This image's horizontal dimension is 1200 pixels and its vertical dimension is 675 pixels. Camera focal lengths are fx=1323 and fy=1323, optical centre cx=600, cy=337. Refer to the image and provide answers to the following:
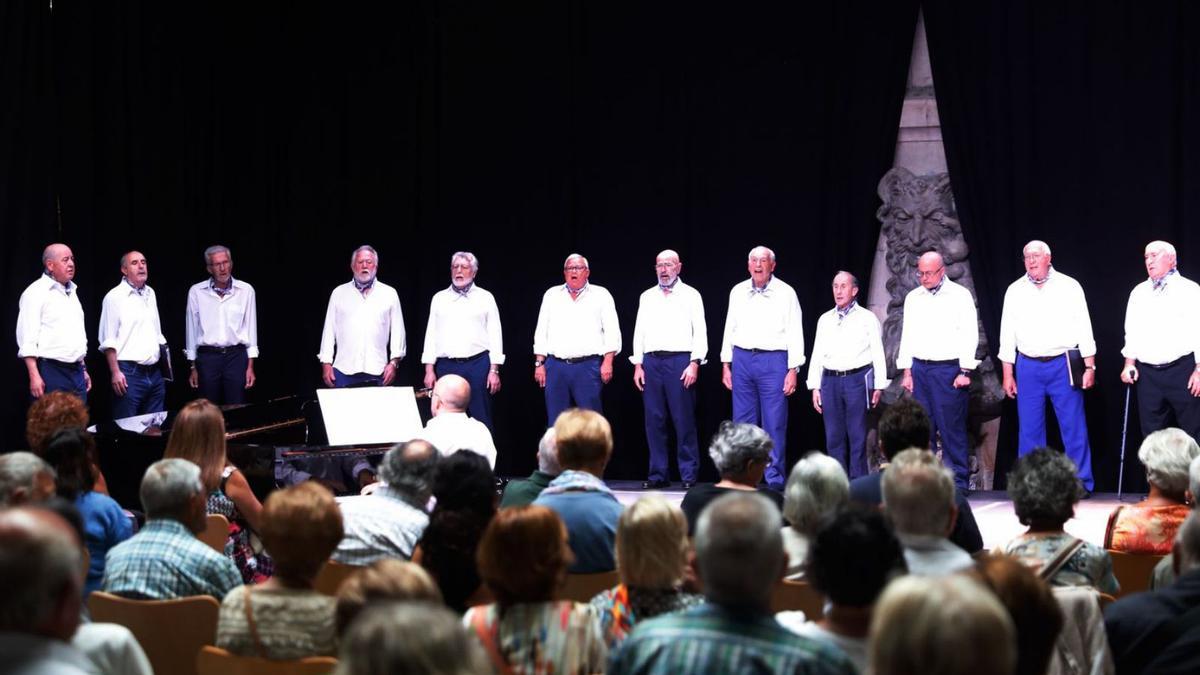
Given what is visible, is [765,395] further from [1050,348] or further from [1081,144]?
[1081,144]

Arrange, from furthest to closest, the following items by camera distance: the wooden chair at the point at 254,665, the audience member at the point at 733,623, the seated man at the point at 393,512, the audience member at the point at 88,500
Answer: the audience member at the point at 88,500 < the seated man at the point at 393,512 < the wooden chair at the point at 254,665 < the audience member at the point at 733,623

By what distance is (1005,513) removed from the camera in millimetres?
7754

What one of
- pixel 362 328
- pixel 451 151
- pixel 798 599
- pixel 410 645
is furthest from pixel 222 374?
pixel 410 645

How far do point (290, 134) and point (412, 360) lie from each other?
2.08 metres

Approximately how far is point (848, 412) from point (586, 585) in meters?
5.66

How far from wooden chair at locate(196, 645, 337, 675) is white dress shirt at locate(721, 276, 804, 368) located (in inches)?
264

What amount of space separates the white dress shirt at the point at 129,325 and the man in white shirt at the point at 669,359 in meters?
3.36

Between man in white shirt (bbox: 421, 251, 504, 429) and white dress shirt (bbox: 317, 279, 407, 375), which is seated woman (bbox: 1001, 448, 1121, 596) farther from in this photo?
white dress shirt (bbox: 317, 279, 407, 375)

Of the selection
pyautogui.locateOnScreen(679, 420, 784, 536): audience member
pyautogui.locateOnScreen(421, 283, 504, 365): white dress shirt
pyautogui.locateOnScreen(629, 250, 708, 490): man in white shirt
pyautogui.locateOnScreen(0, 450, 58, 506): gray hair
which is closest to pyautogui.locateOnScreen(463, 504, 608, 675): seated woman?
pyautogui.locateOnScreen(679, 420, 784, 536): audience member

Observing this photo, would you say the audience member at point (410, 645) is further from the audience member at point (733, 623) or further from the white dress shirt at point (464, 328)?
the white dress shirt at point (464, 328)

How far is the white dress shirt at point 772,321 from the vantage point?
9.16m

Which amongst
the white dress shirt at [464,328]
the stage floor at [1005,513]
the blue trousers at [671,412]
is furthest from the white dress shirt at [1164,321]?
the white dress shirt at [464,328]

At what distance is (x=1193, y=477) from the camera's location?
12.0 ft

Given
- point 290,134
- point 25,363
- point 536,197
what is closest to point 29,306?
point 25,363
